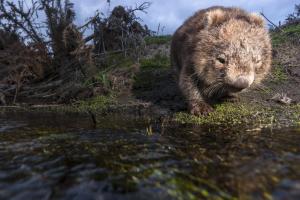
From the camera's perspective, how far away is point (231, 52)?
505cm

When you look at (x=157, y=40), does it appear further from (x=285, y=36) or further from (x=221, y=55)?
(x=221, y=55)

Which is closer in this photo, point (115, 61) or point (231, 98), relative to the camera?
point (231, 98)

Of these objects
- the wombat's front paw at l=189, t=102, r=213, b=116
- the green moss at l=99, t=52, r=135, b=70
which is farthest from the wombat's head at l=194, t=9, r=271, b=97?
the green moss at l=99, t=52, r=135, b=70

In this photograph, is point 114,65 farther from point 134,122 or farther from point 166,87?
point 134,122

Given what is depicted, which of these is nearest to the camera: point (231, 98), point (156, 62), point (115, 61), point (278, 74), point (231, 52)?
point (231, 52)

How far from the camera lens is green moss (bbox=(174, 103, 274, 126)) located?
4.97 meters

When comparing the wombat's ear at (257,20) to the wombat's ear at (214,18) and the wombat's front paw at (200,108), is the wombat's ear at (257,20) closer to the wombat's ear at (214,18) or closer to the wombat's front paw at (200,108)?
the wombat's ear at (214,18)

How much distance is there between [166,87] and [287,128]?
2900 millimetres

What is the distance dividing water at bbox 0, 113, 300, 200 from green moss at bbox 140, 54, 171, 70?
3626mm

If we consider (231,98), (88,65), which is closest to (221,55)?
(231,98)

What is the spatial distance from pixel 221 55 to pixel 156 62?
11.4 ft

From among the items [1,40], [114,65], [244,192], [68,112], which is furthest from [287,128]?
[1,40]

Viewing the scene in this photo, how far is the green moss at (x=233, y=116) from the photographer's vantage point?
4973 millimetres

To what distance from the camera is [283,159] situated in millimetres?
3035
